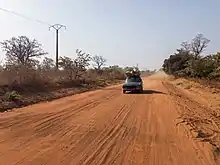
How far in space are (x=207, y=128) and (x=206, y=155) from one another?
4427 millimetres

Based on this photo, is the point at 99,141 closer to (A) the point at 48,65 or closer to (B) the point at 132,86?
(B) the point at 132,86

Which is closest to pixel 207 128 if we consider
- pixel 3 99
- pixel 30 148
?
pixel 30 148

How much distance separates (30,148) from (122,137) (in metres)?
3.02

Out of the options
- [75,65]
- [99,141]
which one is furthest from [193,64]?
[99,141]

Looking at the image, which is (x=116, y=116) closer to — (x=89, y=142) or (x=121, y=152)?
(x=89, y=142)

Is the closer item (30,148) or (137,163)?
(137,163)

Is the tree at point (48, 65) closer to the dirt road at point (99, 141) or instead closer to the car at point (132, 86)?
the car at point (132, 86)

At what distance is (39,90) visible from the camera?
103ft

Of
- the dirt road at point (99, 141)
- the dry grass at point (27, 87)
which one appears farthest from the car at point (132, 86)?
the dirt road at point (99, 141)

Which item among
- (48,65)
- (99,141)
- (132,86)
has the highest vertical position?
(48,65)

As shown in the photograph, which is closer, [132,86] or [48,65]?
[132,86]

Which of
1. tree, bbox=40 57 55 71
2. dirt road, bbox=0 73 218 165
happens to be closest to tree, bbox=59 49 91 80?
tree, bbox=40 57 55 71

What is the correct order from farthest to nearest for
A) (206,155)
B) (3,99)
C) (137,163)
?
(3,99) < (206,155) < (137,163)

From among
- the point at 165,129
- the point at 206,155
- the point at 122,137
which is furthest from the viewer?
the point at 165,129
